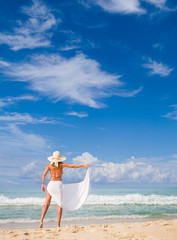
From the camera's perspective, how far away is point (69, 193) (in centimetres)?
755

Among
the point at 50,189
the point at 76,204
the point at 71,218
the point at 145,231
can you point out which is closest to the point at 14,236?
the point at 50,189

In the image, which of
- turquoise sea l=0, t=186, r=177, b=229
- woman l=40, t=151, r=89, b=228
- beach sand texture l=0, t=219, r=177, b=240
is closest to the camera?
beach sand texture l=0, t=219, r=177, b=240

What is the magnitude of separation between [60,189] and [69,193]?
14.3 inches

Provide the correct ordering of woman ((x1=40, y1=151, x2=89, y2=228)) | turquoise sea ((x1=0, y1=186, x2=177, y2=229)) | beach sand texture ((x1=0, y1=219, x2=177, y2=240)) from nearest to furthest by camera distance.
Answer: beach sand texture ((x1=0, y1=219, x2=177, y2=240)) → woman ((x1=40, y1=151, x2=89, y2=228)) → turquoise sea ((x1=0, y1=186, x2=177, y2=229))

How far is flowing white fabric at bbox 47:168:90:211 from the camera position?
7.29 metres

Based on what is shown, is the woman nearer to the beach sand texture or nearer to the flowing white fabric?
the flowing white fabric

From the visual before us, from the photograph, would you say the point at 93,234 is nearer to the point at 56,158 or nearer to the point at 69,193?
the point at 69,193

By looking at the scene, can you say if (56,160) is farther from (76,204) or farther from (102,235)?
(102,235)

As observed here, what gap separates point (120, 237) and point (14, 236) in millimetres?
2532

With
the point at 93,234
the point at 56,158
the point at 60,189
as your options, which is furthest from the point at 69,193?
the point at 93,234

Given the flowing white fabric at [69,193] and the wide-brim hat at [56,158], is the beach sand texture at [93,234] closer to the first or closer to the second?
the flowing white fabric at [69,193]

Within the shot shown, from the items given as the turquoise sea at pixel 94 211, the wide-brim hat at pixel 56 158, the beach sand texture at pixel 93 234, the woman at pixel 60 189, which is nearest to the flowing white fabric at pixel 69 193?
the woman at pixel 60 189

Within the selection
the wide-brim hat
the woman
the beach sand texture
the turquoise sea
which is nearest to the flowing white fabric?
the woman

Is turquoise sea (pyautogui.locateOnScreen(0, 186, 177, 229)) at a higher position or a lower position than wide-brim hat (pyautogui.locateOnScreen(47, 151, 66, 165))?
lower
